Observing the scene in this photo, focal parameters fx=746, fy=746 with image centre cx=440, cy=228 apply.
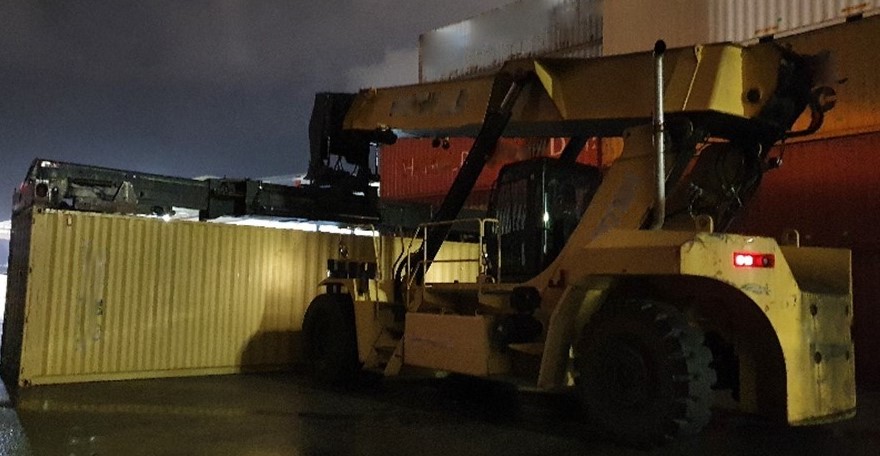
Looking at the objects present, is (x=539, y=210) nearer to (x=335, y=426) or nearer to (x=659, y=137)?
(x=659, y=137)

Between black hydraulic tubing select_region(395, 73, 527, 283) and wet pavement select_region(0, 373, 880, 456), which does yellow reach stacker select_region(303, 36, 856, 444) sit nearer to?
black hydraulic tubing select_region(395, 73, 527, 283)

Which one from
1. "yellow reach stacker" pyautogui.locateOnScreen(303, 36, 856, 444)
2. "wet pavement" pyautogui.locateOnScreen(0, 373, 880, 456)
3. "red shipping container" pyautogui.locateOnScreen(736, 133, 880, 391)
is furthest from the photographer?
"red shipping container" pyautogui.locateOnScreen(736, 133, 880, 391)

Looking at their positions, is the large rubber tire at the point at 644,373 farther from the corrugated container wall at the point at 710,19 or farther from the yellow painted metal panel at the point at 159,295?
the corrugated container wall at the point at 710,19

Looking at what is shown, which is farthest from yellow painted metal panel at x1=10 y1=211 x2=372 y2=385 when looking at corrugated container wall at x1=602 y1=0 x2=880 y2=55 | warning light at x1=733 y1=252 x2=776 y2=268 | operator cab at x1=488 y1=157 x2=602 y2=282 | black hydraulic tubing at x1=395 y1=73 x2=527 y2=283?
warning light at x1=733 y1=252 x2=776 y2=268

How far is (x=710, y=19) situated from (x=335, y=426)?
1097 cm

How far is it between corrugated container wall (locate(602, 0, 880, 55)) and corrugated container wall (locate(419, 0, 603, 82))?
2.35ft

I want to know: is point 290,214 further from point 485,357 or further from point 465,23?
point 465,23

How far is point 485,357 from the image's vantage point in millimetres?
7258

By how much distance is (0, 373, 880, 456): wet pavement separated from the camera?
20.6ft

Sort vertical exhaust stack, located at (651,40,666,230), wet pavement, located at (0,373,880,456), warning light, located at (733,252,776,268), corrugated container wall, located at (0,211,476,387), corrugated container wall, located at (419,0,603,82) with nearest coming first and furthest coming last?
warning light, located at (733,252,776,268), vertical exhaust stack, located at (651,40,666,230), wet pavement, located at (0,373,880,456), corrugated container wall, located at (0,211,476,387), corrugated container wall, located at (419,0,603,82)

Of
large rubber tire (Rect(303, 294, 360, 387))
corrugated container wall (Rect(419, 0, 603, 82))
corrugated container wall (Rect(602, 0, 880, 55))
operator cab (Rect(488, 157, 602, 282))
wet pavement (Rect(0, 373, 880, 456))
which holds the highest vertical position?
corrugated container wall (Rect(419, 0, 603, 82))

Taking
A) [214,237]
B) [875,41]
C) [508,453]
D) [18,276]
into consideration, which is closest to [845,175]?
[875,41]

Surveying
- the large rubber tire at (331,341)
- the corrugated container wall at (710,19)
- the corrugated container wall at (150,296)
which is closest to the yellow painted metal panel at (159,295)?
the corrugated container wall at (150,296)

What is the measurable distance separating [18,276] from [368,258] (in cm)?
520
